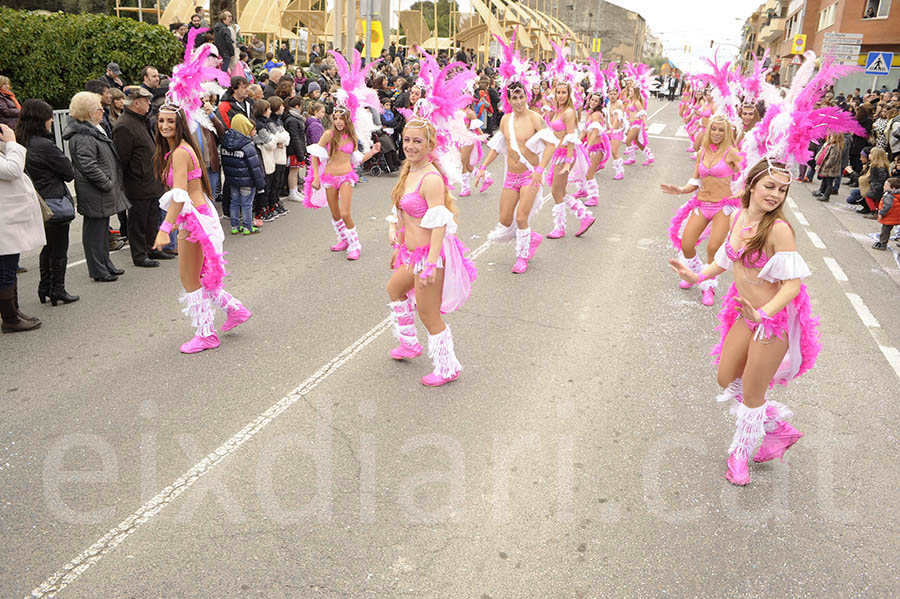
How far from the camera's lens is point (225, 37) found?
14.3 meters

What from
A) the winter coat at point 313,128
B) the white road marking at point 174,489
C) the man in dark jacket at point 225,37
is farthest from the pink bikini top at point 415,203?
the man in dark jacket at point 225,37

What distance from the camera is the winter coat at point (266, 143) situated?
9.75 meters

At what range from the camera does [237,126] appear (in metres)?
9.16

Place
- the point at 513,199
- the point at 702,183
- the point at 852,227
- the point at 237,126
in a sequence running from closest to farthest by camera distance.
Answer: the point at 702,183 → the point at 513,199 → the point at 237,126 → the point at 852,227

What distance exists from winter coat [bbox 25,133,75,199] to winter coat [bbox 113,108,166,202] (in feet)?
3.50

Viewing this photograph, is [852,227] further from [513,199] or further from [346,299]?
[346,299]

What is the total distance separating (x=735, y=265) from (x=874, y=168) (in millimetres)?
9912

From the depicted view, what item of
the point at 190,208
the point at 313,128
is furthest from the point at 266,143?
the point at 190,208

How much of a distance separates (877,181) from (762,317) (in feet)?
33.4

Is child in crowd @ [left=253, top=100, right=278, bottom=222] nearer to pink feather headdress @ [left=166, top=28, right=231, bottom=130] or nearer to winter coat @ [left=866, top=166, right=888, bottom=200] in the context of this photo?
pink feather headdress @ [left=166, top=28, right=231, bottom=130]

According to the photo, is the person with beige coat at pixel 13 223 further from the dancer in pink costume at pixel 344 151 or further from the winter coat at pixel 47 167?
the dancer in pink costume at pixel 344 151

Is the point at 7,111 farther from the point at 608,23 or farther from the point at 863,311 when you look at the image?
the point at 608,23

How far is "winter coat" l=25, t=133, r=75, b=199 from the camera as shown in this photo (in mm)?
6250

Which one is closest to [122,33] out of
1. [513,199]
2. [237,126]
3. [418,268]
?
[237,126]
